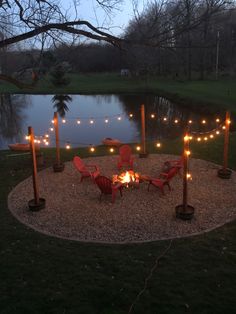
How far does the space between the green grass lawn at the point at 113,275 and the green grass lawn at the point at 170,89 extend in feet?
49.6

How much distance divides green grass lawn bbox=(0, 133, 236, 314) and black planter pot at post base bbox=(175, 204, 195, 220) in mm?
780

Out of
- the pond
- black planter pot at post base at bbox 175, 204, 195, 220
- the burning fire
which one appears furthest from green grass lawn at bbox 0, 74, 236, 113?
black planter pot at post base at bbox 175, 204, 195, 220

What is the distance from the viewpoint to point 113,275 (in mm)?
6152

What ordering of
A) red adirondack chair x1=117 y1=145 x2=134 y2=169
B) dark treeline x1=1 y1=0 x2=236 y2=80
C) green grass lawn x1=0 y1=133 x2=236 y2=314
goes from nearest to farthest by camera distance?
1. green grass lawn x1=0 y1=133 x2=236 y2=314
2. dark treeline x1=1 y1=0 x2=236 y2=80
3. red adirondack chair x1=117 y1=145 x2=134 y2=169

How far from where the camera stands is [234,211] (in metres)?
8.84

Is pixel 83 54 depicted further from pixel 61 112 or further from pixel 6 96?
pixel 6 96

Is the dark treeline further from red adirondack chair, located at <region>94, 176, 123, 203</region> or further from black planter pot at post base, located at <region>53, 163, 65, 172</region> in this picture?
red adirondack chair, located at <region>94, 176, 123, 203</region>

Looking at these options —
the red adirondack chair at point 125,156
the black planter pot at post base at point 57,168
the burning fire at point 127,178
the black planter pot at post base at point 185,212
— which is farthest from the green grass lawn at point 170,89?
the black planter pot at post base at point 185,212

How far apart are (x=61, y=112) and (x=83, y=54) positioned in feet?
79.8

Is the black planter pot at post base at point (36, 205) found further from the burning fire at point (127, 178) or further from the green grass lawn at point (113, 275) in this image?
the burning fire at point (127, 178)

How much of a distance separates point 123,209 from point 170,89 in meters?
37.0

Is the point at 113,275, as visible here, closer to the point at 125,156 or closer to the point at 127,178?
the point at 127,178

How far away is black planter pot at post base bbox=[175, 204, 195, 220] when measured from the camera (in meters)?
8.30

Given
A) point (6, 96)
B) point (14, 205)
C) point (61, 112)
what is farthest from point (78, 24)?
point (6, 96)
